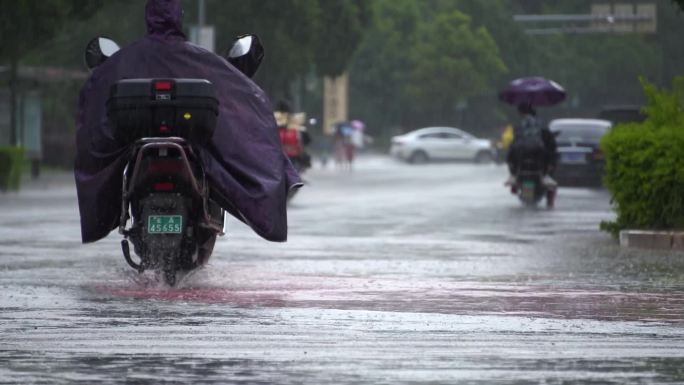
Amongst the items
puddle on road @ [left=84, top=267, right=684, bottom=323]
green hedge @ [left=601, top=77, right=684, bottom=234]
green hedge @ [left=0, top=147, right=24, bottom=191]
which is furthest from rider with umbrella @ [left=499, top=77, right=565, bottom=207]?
puddle on road @ [left=84, top=267, right=684, bottom=323]

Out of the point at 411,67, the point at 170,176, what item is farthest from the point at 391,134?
the point at 170,176

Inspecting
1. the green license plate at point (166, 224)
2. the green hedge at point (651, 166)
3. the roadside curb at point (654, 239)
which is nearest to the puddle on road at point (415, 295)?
the green license plate at point (166, 224)

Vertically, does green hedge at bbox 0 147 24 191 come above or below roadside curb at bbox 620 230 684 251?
below

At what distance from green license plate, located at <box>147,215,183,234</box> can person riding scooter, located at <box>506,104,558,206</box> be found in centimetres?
1857

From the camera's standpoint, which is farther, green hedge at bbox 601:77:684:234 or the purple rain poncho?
green hedge at bbox 601:77:684:234

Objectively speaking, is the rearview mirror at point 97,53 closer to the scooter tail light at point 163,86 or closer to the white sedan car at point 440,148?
the scooter tail light at point 163,86

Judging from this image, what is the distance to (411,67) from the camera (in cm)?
9606

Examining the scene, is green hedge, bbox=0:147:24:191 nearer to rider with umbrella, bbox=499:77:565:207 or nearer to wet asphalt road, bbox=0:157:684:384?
rider with umbrella, bbox=499:77:565:207

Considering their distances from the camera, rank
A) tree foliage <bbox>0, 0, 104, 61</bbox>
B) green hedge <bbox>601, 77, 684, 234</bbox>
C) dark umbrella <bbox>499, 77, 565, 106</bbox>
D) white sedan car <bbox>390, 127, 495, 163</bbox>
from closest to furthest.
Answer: green hedge <bbox>601, 77, 684, 234</bbox>, tree foliage <bbox>0, 0, 104, 61</bbox>, dark umbrella <bbox>499, 77, 565, 106</bbox>, white sedan car <bbox>390, 127, 495, 163</bbox>

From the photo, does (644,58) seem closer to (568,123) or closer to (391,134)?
(391,134)

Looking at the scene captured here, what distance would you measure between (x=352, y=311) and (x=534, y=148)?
20.0m

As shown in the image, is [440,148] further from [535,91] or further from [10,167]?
[10,167]

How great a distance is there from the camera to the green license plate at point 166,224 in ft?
43.3

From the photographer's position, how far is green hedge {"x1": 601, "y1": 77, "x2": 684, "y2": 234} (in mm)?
19328
